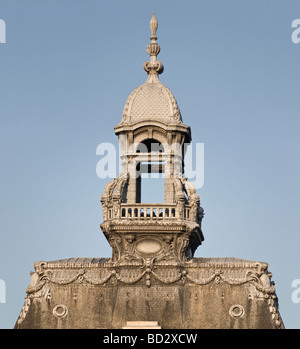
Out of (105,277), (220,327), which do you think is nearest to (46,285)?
(105,277)

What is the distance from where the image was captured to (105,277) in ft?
378

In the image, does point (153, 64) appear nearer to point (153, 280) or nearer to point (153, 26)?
point (153, 26)

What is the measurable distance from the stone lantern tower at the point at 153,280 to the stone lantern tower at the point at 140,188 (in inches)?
2.3

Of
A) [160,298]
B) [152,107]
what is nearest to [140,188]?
[152,107]

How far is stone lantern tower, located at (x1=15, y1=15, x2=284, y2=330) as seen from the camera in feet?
373

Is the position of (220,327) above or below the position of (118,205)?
below

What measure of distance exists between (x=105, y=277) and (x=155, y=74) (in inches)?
541

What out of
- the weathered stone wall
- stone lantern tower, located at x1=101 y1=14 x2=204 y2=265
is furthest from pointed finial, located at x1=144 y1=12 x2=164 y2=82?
the weathered stone wall

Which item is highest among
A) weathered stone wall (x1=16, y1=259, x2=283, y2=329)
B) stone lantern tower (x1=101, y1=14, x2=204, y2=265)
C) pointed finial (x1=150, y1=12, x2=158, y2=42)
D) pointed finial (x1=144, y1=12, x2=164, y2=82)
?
pointed finial (x1=150, y1=12, x2=158, y2=42)

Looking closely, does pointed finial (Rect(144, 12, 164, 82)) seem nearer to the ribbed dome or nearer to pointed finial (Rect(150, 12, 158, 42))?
pointed finial (Rect(150, 12, 158, 42))

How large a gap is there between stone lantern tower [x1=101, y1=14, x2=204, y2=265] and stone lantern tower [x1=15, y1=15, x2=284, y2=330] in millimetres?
59

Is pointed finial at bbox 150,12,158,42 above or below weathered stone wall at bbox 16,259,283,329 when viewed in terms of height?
above

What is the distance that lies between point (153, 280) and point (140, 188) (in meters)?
7.23
